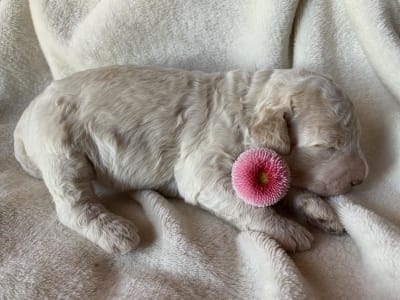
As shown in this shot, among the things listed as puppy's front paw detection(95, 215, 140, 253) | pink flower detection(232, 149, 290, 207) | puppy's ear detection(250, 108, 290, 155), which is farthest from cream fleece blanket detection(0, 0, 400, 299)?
puppy's ear detection(250, 108, 290, 155)

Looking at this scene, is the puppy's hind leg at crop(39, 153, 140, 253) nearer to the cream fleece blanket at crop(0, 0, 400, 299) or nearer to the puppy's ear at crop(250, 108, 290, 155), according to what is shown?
the cream fleece blanket at crop(0, 0, 400, 299)

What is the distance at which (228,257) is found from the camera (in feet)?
6.50

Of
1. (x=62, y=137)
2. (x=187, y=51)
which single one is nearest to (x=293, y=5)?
(x=187, y=51)

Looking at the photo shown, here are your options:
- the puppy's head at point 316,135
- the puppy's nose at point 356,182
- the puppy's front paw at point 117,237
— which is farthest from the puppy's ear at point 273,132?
the puppy's front paw at point 117,237

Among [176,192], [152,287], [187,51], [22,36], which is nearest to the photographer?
[152,287]

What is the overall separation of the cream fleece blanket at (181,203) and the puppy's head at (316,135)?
13cm

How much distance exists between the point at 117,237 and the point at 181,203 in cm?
44

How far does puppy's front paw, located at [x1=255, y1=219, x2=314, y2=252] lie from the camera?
6.66ft

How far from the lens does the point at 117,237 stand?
2014 mm

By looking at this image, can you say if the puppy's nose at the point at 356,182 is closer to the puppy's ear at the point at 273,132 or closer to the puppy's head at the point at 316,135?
the puppy's head at the point at 316,135

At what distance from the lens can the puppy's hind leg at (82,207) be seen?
6.69 feet

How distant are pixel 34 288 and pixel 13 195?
0.64 m

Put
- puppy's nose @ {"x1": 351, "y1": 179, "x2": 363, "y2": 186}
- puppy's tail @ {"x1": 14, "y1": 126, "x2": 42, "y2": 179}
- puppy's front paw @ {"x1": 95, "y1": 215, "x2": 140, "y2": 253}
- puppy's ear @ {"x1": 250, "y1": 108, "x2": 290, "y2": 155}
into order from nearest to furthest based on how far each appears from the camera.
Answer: puppy's front paw @ {"x1": 95, "y1": 215, "x2": 140, "y2": 253} < puppy's ear @ {"x1": 250, "y1": 108, "x2": 290, "y2": 155} < puppy's nose @ {"x1": 351, "y1": 179, "x2": 363, "y2": 186} < puppy's tail @ {"x1": 14, "y1": 126, "x2": 42, "y2": 179}

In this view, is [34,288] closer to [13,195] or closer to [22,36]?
[13,195]
